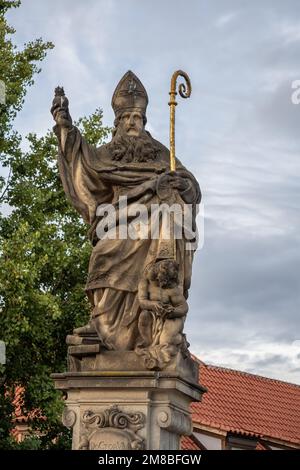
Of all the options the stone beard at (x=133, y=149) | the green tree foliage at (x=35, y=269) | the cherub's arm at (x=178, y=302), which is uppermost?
the green tree foliage at (x=35, y=269)

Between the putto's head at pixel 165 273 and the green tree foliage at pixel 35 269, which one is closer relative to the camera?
the putto's head at pixel 165 273

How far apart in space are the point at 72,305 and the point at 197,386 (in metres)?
12.5

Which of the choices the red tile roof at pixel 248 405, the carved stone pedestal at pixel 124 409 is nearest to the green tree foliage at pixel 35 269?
the red tile roof at pixel 248 405

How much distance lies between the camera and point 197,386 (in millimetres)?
11180

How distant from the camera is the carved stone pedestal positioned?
10.5 meters

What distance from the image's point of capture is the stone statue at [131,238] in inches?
429

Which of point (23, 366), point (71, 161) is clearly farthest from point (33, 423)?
point (71, 161)

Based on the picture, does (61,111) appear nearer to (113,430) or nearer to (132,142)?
(132,142)

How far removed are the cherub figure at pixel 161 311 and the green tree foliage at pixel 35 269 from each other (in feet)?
34.8

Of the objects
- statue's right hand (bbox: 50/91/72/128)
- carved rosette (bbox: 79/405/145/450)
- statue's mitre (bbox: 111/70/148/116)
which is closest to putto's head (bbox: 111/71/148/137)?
statue's mitre (bbox: 111/70/148/116)

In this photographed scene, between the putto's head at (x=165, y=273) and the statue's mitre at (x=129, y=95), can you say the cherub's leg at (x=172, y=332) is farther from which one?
the statue's mitre at (x=129, y=95)
